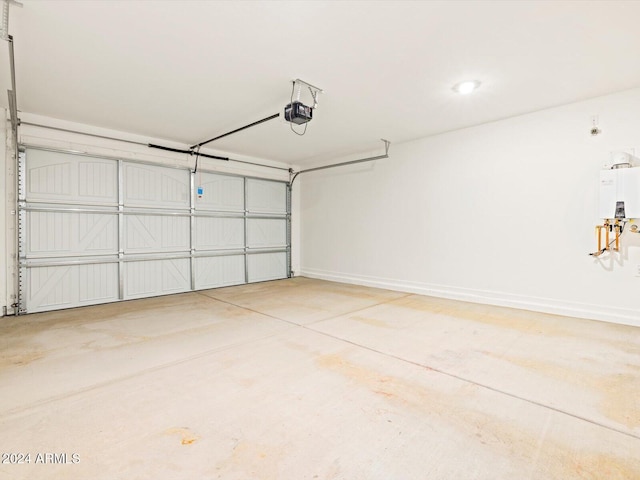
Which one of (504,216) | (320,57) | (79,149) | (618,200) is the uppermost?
(320,57)

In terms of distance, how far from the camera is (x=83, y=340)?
120 inches

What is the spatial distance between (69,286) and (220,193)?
9.01 ft

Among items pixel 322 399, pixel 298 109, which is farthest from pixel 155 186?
pixel 322 399

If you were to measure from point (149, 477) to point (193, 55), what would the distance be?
9.81 feet

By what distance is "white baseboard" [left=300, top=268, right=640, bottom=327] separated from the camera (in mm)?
3502

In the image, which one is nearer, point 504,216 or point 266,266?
point 504,216

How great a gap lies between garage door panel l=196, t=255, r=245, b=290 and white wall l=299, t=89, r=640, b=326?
223 cm

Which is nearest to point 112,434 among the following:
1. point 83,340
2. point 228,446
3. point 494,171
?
point 228,446

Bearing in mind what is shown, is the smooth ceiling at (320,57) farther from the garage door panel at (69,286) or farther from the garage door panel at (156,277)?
the garage door panel at (156,277)

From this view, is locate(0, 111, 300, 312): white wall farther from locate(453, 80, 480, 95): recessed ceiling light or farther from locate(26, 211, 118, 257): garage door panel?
locate(453, 80, 480, 95): recessed ceiling light

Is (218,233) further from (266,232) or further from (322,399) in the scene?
(322,399)

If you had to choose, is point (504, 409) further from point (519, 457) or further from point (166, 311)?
point (166, 311)

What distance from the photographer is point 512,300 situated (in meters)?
4.25

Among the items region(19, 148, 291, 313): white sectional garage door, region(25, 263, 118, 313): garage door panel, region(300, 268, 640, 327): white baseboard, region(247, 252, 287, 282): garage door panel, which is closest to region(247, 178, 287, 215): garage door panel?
region(19, 148, 291, 313): white sectional garage door
